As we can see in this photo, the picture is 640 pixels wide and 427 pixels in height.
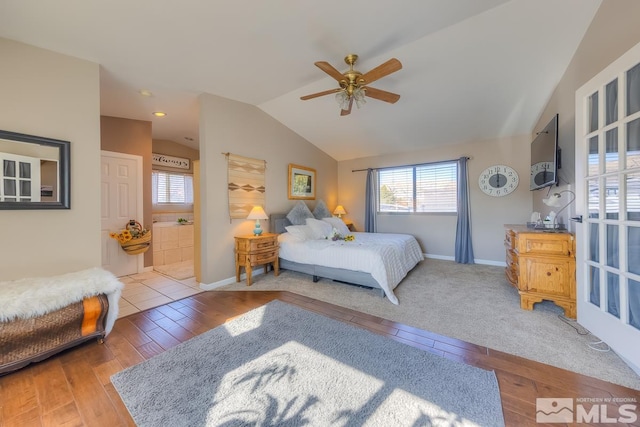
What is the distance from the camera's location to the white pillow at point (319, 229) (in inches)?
172

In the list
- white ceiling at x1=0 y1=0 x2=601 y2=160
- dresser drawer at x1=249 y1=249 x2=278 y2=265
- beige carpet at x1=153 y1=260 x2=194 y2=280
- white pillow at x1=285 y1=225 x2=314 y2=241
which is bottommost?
beige carpet at x1=153 y1=260 x2=194 y2=280

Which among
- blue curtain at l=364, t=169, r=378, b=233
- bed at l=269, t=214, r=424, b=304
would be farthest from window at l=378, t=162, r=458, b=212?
bed at l=269, t=214, r=424, b=304

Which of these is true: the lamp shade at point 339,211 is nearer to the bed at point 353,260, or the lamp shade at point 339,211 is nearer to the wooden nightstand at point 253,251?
the bed at point 353,260

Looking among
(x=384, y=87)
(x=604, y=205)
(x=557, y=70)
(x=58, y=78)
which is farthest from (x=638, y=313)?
(x=58, y=78)

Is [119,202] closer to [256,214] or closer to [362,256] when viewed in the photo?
[256,214]

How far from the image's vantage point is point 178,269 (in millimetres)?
4625

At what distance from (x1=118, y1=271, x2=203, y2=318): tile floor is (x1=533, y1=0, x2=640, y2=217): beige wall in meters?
4.87

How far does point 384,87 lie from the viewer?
3.52 m

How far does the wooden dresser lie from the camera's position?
8.16 feet

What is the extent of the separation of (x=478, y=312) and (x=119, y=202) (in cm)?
556

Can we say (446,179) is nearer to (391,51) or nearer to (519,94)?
(519,94)

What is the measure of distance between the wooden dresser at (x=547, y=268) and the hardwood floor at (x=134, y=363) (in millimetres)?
1087

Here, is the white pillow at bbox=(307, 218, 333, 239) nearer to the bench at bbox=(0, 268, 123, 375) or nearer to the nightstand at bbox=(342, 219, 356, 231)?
the nightstand at bbox=(342, 219, 356, 231)

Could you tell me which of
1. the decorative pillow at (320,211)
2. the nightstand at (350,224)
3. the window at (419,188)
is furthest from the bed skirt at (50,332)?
the window at (419,188)
